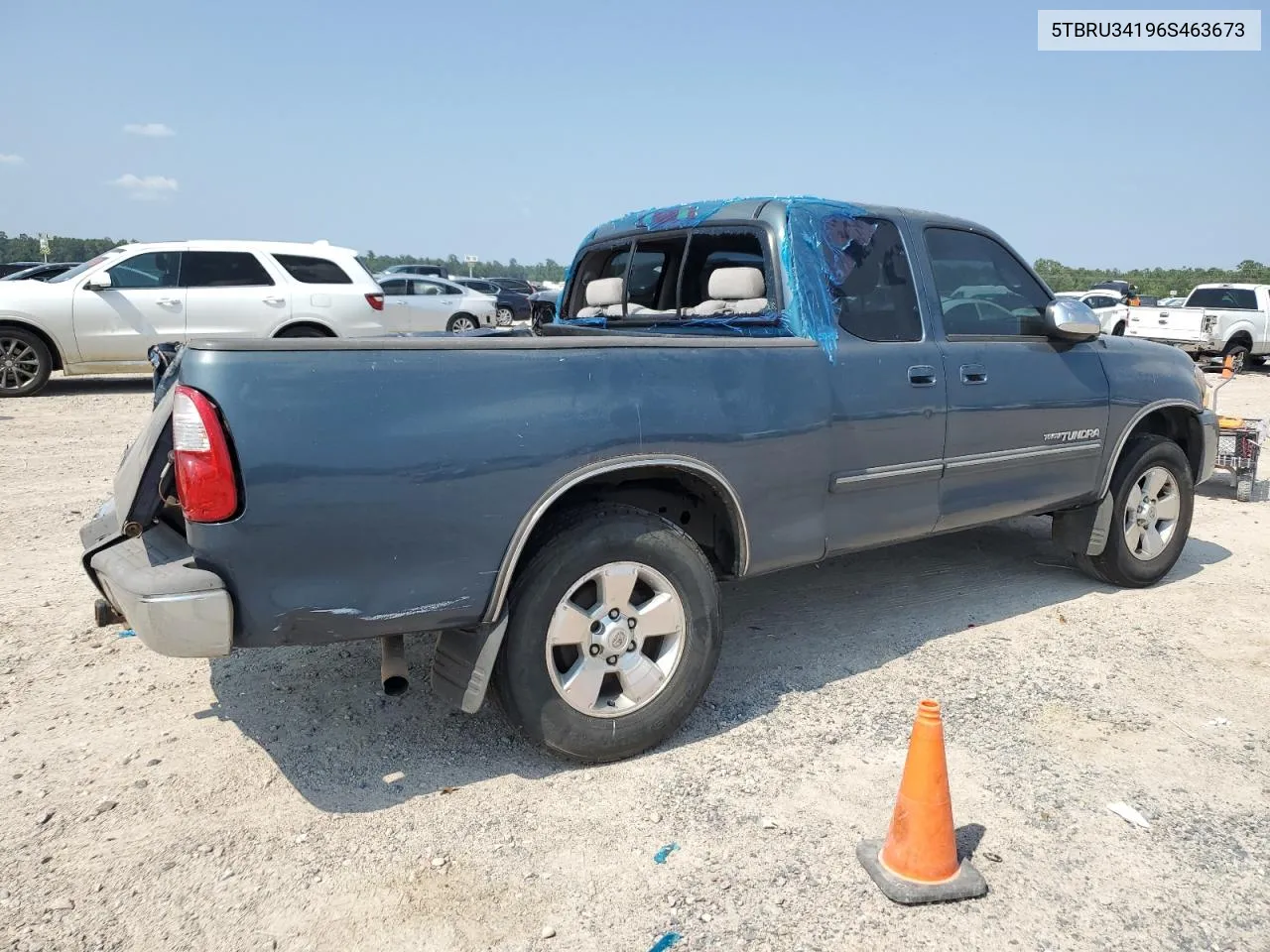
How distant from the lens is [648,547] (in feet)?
10.5

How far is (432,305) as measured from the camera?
19.2m

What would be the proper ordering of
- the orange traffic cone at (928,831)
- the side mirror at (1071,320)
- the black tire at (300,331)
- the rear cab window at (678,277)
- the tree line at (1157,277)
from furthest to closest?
1. the tree line at (1157,277)
2. the black tire at (300,331)
3. the side mirror at (1071,320)
4. the rear cab window at (678,277)
5. the orange traffic cone at (928,831)

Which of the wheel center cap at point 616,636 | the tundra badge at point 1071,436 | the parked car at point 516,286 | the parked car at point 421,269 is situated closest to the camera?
the wheel center cap at point 616,636

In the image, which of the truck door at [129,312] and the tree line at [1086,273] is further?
the tree line at [1086,273]

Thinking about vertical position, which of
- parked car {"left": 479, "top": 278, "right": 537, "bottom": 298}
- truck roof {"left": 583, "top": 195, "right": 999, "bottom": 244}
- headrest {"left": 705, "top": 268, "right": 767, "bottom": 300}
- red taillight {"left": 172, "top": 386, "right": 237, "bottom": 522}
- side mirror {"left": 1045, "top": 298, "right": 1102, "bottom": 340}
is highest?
parked car {"left": 479, "top": 278, "right": 537, "bottom": 298}

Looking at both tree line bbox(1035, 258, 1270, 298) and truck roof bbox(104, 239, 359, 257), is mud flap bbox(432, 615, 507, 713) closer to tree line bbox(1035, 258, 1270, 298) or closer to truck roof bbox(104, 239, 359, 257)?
truck roof bbox(104, 239, 359, 257)

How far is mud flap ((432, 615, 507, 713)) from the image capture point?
2.97 meters

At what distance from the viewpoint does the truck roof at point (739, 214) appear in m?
3.99

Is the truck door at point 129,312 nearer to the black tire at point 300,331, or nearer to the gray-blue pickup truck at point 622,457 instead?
the black tire at point 300,331

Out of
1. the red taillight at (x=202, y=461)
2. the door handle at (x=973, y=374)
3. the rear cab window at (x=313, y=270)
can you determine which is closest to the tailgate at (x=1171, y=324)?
the rear cab window at (x=313, y=270)

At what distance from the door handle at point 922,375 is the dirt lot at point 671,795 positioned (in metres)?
1.21

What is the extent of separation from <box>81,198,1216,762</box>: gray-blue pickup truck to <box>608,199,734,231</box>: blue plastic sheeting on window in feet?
0.07

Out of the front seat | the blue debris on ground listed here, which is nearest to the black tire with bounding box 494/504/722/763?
the blue debris on ground

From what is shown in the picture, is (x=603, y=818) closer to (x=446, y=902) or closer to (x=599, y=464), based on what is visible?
(x=446, y=902)
